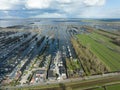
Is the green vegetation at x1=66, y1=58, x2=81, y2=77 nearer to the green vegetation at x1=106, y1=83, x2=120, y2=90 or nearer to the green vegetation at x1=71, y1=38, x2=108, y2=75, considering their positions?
the green vegetation at x1=71, y1=38, x2=108, y2=75

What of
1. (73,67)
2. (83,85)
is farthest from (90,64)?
(83,85)

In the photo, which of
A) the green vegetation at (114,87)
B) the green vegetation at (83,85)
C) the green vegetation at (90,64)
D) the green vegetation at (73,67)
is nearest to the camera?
the green vegetation at (83,85)

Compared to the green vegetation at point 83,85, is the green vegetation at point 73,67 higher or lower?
lower

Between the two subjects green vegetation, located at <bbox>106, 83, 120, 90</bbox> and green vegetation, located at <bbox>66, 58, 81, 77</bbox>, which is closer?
green vegetation, located at <bbox>106, 83, 120, 90</bbox>

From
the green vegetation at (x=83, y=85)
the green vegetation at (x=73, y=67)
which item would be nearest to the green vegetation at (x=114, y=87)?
the green vegetation at (x=83, y=85)

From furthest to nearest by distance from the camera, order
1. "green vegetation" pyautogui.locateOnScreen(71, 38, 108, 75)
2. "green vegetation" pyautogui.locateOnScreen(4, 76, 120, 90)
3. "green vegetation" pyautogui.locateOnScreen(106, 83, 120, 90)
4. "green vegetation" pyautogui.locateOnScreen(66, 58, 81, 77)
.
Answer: "green vegetation" pyautogui.locateOnScreen(71, 38, 108, 75) < "green vegetation" pyautogui.locateOnScreen(66, 58, 81, 77) < "green vegetation" pyautogui.locateOnScreen(106, 83, 120, 90) < "green vegetation" pyautogui.locateOnScreen(4, 76, 120, 90)

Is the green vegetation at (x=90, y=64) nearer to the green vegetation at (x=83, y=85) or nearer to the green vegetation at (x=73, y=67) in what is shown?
the green vegetation at (x=73, y=67)

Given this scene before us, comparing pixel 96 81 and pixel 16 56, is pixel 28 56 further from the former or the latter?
pixel 96 81

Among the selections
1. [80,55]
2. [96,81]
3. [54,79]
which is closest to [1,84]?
[54,79]

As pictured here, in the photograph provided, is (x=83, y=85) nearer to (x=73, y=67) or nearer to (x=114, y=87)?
(x=114, y=87)

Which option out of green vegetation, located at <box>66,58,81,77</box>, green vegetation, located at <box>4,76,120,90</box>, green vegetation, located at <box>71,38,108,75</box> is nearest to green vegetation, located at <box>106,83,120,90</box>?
green vegetation, located at <box>4,76,120,90</box>

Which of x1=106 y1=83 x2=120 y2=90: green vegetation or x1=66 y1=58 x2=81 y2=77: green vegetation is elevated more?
x1=106 y1=83 x2=120 y2=90: green vegetation
